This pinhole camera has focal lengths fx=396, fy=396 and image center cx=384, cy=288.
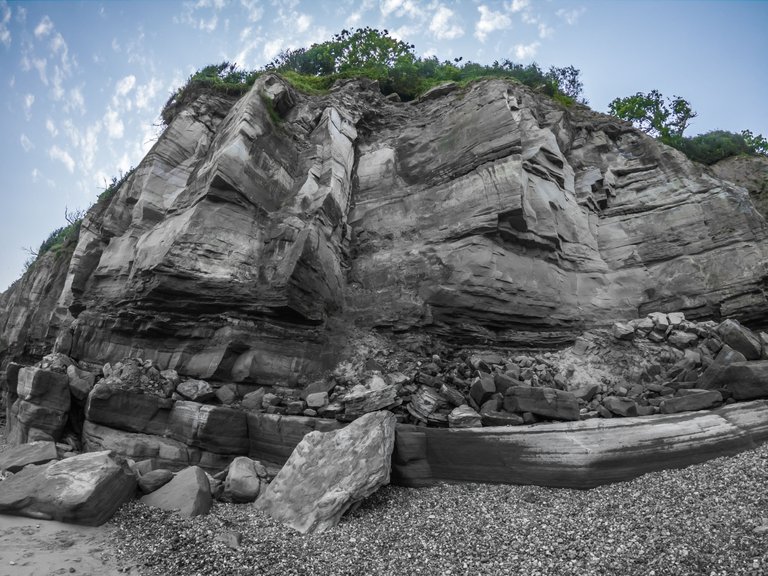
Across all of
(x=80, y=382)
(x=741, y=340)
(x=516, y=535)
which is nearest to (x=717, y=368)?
(x=741, y=340)

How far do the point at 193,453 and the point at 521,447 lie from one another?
6.37 metres

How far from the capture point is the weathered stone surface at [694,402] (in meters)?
6.66

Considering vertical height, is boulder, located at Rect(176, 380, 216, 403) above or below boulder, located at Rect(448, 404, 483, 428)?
above

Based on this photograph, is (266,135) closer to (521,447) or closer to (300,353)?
(300,353)

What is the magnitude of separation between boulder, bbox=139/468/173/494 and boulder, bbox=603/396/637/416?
775 cm

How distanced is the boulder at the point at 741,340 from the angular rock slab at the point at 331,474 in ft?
23.3

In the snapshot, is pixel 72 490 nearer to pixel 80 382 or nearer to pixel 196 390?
pixel 196 390

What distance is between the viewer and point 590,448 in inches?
243

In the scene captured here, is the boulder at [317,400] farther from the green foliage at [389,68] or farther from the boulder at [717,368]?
the green foliage at [389,68]

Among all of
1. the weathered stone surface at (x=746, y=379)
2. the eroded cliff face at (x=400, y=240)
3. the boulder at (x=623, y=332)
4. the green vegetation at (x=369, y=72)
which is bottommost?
the weathered stone surface at (x=746, y=379)

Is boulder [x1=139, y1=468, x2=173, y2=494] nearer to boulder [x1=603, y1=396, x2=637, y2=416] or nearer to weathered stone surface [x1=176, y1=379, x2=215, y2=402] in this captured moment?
weathered stone surface [x1=176, y1=379, x2=215, y2=402]

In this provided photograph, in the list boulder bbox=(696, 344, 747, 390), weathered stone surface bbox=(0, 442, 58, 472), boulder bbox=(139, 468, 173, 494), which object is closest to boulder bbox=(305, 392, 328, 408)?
boulder bbox=(139, 468, 173, 494)

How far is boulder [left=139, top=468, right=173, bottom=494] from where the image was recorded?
627 cm

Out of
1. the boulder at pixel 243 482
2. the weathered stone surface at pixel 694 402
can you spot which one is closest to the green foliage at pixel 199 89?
the boulder at pixel 243 482
